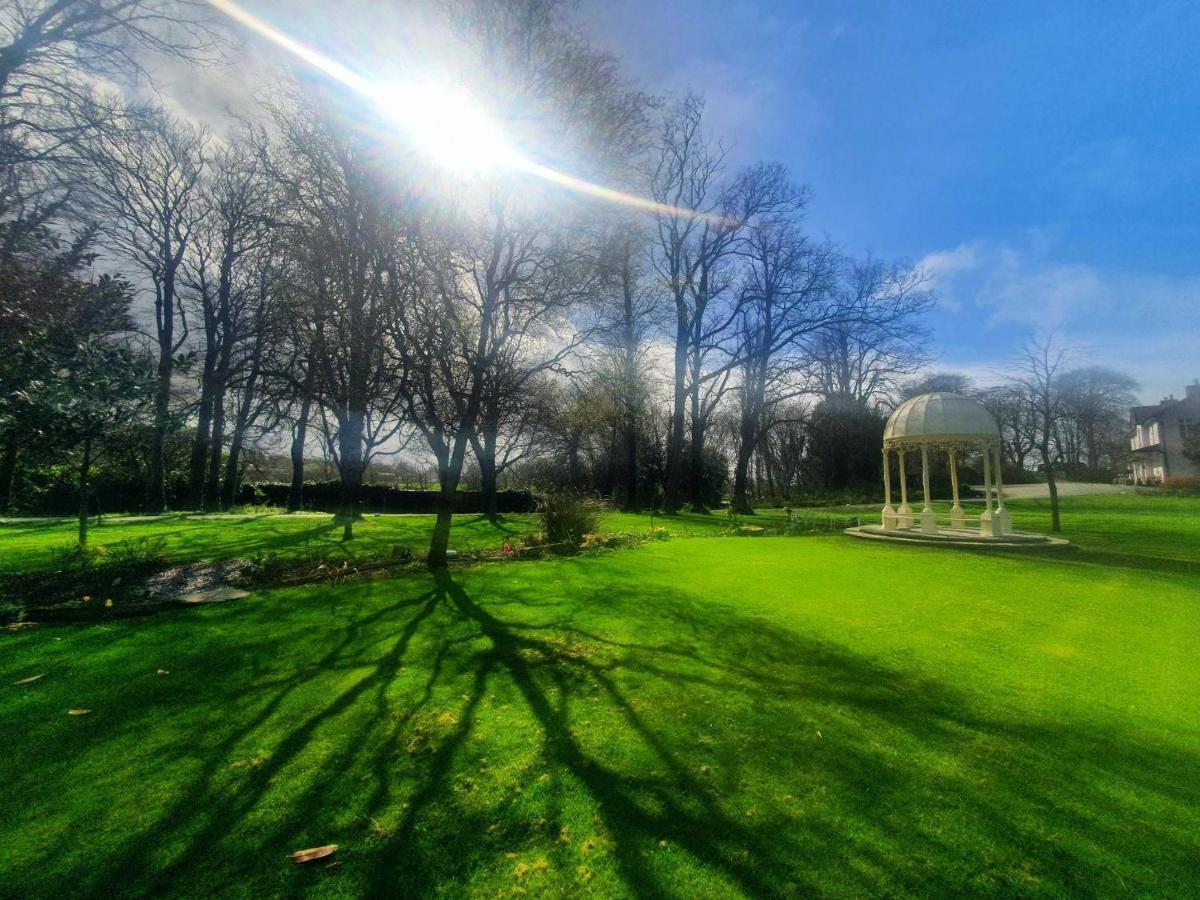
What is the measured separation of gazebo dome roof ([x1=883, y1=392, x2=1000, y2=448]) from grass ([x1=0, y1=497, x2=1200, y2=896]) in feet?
32.2

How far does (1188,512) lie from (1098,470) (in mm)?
33083

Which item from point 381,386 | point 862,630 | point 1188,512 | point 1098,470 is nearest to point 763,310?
point 1188,512

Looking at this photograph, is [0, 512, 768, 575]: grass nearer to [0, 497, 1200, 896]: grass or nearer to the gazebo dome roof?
[0, 497, 1200, 896]: grass

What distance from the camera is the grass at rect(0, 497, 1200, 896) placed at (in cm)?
236

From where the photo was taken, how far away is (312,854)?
7.82 feet

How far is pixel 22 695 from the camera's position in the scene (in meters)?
4.11

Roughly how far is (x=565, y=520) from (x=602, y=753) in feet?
34.8

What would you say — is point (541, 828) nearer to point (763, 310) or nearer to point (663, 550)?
point (663, 550)

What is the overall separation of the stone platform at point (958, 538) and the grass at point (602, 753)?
777cm

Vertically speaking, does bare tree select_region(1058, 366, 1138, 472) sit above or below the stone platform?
above

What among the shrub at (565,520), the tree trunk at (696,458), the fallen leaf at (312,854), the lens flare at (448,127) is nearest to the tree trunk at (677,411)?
the tree trunk at (696,458)

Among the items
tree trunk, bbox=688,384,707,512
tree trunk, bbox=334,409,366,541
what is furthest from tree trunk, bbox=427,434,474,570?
tree trunk, bbox=688,384,707,512

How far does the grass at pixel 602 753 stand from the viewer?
7.75ft

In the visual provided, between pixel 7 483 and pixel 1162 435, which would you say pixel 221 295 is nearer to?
pixel 7 483
